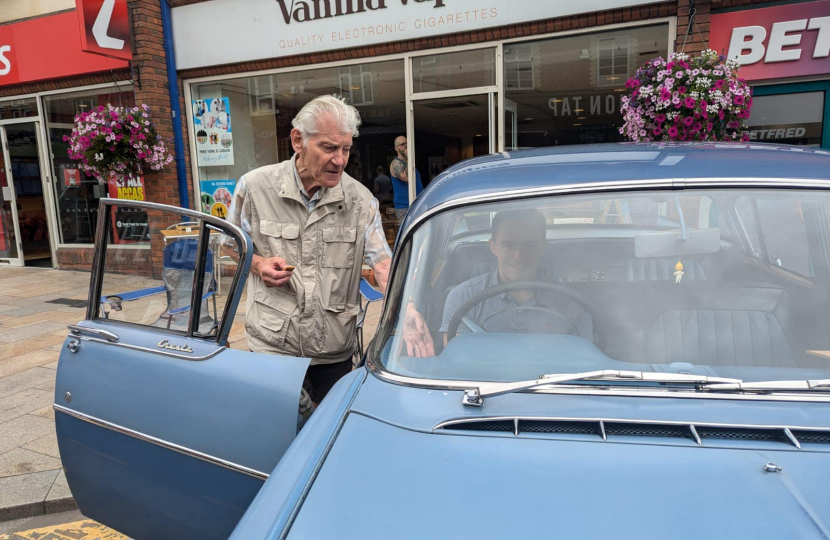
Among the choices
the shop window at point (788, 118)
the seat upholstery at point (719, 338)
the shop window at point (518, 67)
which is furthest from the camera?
the shop window at point (518, 67)

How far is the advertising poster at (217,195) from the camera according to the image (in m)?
9.22

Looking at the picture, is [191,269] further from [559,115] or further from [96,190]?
[96,190]

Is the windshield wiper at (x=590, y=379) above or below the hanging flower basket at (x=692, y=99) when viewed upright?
below

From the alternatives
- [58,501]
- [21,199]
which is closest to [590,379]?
[58,501]

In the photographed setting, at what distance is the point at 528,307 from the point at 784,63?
5.81 meters

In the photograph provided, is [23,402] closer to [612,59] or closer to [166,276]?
[166,276]

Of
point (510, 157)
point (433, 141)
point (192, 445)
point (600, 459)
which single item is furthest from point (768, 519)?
point (433, 141)

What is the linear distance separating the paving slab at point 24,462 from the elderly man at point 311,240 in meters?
2.12

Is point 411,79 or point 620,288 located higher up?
point 411,79

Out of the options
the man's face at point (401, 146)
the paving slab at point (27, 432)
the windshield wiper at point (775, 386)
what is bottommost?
the paving slab at point (27, 432)

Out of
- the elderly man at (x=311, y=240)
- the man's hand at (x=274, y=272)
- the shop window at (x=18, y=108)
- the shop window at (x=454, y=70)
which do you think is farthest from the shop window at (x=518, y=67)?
the shop window at (x=18, y=108)

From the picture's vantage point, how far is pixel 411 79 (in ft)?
25.5

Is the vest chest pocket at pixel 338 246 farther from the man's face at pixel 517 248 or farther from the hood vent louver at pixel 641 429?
Answer: the hood vent louver at pixel 641 429

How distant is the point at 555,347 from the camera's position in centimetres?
164
